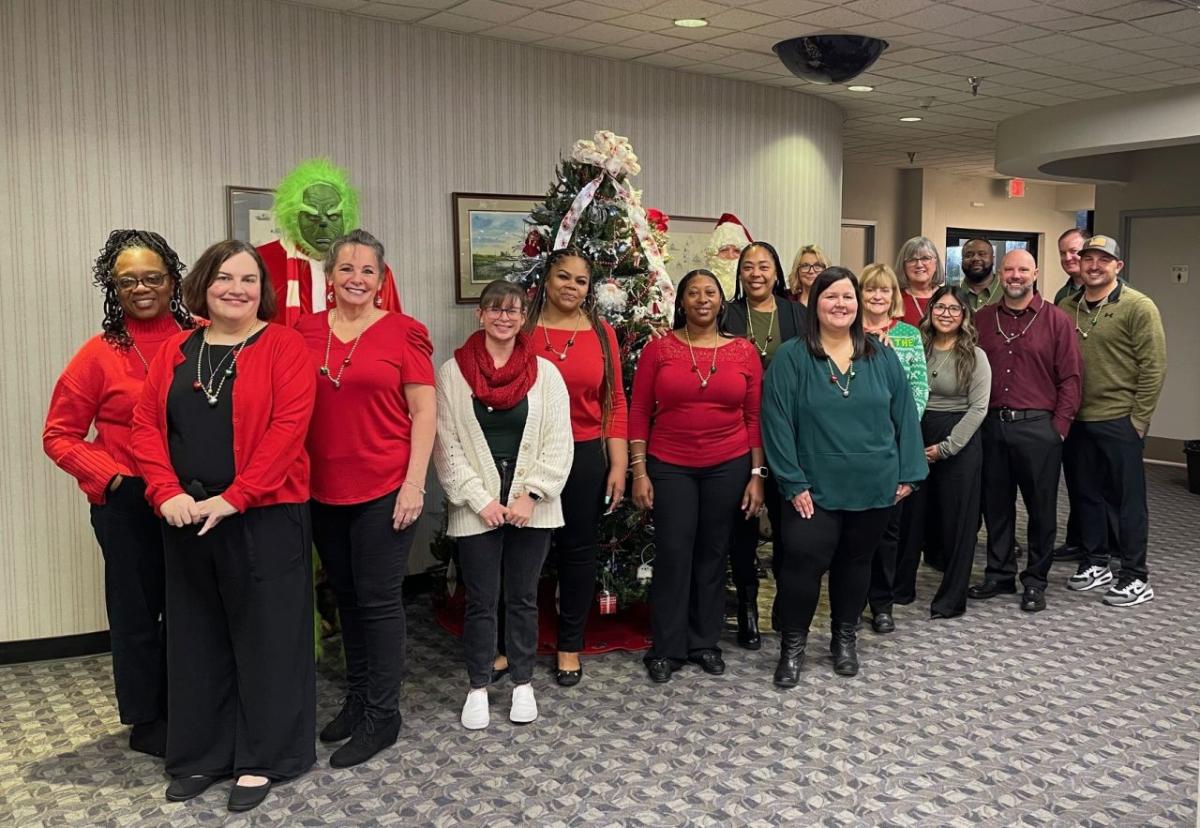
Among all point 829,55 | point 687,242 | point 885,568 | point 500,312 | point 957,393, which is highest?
point 829,55

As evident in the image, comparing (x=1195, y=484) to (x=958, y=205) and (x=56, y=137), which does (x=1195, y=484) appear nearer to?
(x=958, y=205)

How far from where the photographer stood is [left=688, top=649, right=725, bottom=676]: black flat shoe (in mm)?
3947

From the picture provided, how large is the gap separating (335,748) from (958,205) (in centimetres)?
1026

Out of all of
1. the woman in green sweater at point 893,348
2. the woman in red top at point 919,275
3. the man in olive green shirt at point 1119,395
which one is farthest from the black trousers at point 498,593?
the man in olive green shirt at point 1119,395

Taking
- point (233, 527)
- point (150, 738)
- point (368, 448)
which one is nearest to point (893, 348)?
point (368, 448)

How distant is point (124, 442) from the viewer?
3.11m

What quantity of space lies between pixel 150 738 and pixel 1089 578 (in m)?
4.25

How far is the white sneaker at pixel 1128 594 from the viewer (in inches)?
193

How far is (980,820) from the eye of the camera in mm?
2898

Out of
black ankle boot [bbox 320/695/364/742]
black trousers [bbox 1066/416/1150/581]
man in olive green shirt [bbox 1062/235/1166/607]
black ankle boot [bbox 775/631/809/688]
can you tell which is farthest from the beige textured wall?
black trousers [bbox 1066/416/1150/581]

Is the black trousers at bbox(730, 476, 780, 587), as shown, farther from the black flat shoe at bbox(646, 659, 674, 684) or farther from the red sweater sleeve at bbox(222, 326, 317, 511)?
the red sweater sleeve at bbox(222, 326, 317, 511)

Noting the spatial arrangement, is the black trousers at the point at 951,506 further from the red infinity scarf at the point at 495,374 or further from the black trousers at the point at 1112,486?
the red infinity scarf at the point at 495,374

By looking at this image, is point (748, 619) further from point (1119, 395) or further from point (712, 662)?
point (1119, 395)

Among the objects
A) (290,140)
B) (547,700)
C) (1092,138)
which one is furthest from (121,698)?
(1092,138)
